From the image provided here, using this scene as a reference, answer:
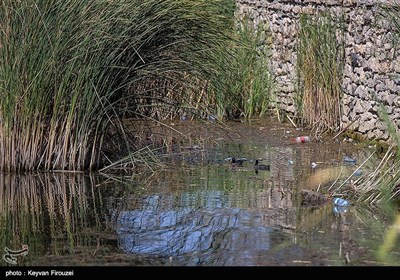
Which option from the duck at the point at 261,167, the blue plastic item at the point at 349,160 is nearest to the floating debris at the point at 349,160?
the blue plastic item at the point at 349,160

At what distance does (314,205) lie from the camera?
7.38m

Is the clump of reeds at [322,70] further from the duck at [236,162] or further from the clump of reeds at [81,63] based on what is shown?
the clump of reeds at [81,63]

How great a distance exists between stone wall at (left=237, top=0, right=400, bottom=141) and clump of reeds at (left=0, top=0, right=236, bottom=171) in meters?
1.92

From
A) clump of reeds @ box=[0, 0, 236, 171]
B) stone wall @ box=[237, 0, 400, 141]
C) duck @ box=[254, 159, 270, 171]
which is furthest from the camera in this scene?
stone wall @ box=[237, 0, 400, 141]

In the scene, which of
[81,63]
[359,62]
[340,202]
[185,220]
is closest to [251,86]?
[359,62]

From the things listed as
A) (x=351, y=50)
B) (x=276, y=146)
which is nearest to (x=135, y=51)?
(x=276, y=146)

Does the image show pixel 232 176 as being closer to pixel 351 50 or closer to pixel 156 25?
pixel 156 25

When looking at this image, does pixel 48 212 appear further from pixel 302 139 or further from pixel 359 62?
pixel 359 62

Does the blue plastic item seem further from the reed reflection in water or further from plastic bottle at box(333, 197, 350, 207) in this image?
the reed reflection in water

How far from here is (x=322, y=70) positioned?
1157 cm

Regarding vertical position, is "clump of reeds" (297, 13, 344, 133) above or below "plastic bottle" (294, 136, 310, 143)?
above

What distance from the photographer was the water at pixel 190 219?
5820 mm

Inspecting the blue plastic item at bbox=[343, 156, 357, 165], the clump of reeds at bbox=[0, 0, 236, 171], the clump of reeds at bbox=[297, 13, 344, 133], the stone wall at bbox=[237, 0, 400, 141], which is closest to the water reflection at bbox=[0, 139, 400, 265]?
the clump of reeds at bbox=[0, 0, 236, 171]

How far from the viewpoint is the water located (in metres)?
5.82
